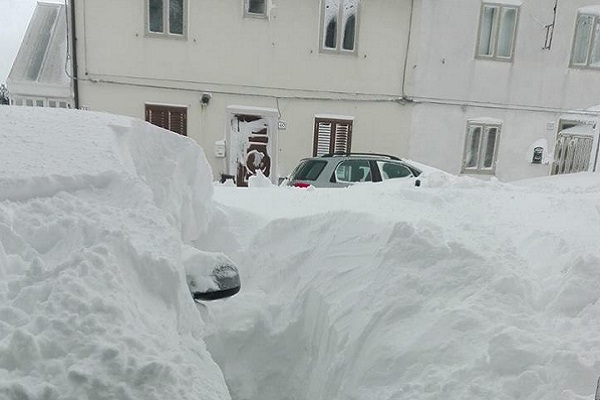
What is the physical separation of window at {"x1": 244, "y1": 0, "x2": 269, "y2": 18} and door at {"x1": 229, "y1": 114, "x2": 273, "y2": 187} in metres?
2.72

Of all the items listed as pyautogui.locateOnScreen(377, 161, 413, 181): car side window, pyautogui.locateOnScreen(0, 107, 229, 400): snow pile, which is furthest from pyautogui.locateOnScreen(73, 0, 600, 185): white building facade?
pyautogui.locateOnScreen(0, 107, 229, 400): snow pile

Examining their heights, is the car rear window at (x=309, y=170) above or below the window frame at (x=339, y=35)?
below

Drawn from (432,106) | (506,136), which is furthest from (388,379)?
(506,136)

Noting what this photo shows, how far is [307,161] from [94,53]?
692cm

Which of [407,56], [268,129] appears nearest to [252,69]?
[268,129]

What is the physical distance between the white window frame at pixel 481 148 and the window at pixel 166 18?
28.6 ft

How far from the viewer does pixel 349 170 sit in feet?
30.0

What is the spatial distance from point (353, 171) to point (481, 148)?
6653 millimetres

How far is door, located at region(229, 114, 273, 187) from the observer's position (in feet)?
42.3

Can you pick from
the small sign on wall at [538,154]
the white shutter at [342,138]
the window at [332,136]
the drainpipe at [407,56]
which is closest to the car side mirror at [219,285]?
the window at [332,136]

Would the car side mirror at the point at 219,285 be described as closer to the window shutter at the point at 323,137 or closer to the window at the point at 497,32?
the window shutter at the point at 323,137

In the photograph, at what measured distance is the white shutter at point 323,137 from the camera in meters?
13.2

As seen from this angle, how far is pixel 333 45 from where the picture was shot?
13062mm

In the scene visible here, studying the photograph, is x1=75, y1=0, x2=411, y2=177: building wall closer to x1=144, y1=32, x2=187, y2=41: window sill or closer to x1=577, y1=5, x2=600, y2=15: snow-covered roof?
x1=144, y1=32, x2=187, y2=41: window sill
